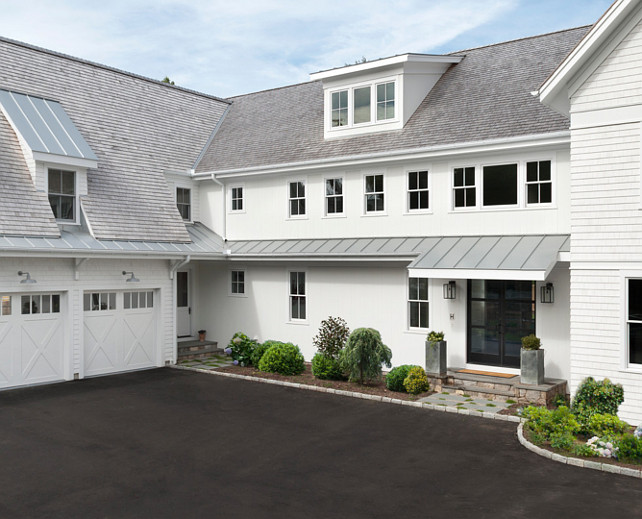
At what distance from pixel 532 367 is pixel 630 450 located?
3.97 m

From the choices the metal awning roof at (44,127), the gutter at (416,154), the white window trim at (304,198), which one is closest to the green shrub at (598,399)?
the gutter at (416,154)

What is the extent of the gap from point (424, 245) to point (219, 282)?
308 inches

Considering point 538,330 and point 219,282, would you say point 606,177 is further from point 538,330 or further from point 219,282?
point 219,282

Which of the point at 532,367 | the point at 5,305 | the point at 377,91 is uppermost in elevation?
the point at 377,91

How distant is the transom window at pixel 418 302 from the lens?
16188mm

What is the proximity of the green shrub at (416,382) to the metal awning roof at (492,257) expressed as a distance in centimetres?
231

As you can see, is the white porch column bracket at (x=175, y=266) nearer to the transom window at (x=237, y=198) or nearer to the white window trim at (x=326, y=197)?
the transom window at (x=237, y=198)

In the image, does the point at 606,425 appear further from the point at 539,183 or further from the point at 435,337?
the point at 539,183

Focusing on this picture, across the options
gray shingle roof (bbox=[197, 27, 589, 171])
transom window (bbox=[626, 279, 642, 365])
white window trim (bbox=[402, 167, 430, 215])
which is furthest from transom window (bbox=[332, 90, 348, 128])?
transom window (bbox=[626, 279, 642, 365])

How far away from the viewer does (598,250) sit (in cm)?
1177

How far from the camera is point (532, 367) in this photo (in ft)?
44.0

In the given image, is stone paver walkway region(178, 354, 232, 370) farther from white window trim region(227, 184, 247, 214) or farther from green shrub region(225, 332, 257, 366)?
white window trim region(227, 184, 247, 214)

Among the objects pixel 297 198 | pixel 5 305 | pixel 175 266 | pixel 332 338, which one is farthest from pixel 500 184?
pixel 5 305

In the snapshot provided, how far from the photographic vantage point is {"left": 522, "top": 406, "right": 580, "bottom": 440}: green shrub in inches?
406
